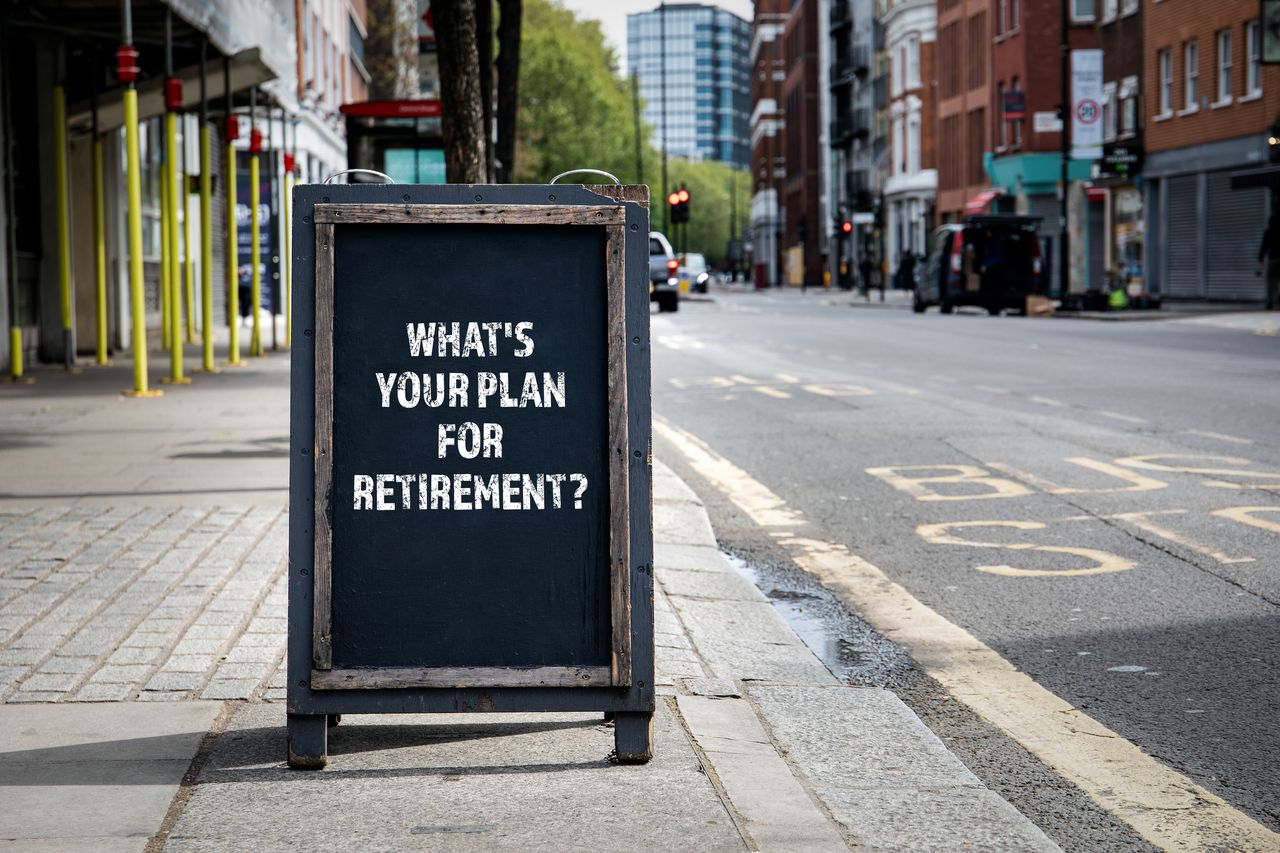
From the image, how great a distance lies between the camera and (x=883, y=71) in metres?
86.6

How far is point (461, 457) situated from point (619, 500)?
40 cm

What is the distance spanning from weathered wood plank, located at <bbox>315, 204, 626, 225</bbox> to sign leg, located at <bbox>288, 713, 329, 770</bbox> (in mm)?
1200

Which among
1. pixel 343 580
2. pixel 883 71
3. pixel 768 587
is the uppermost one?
pixel 883 71

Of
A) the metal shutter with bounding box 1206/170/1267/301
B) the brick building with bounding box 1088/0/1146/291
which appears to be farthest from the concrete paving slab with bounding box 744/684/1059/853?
the brick building with bounding box 1088/0/1146/291

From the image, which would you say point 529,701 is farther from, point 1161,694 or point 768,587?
point 768,587

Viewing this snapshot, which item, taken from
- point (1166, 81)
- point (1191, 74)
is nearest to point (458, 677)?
point (1191, 74)

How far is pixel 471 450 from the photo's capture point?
4.50 m

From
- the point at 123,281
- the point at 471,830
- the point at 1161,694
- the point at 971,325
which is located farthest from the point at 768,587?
the point at 971,325

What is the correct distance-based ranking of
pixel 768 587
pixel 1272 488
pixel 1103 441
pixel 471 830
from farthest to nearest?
pixel 1103 441, pixel 1272 488, pixel 768 587, pixel 471 830

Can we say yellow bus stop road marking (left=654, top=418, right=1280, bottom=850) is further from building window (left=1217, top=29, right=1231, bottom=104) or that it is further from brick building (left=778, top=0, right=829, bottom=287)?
brick building (left=778, top=0, right=829, bottom=287)

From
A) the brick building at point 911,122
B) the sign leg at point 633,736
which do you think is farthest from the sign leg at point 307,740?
the brick building at point 911,122

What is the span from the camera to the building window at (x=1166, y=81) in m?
47.0

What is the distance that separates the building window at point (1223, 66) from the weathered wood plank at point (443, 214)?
41.7 meters

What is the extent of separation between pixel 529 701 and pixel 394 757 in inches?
14.5
